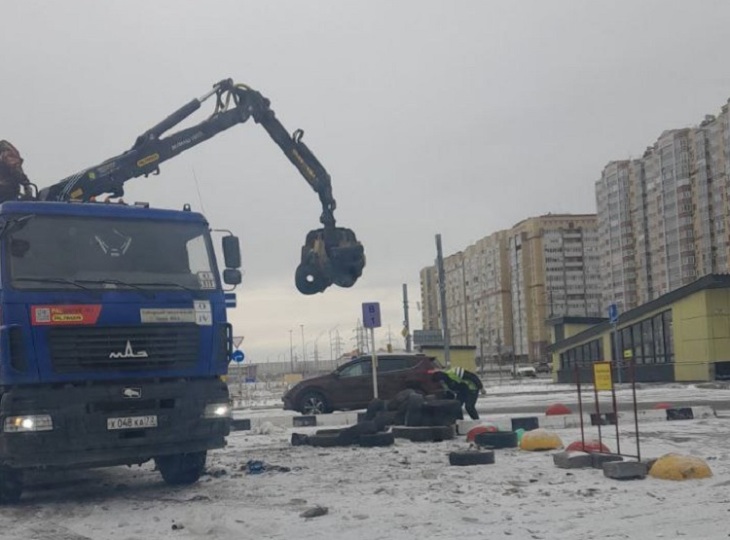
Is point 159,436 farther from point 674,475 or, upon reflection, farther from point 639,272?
point 639,272

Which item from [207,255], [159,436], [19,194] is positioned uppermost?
[19,194]

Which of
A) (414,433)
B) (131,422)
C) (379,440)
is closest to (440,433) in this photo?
(414,433)

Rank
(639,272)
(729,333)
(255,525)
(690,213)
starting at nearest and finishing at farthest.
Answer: (255,525) → (729,333) → (690,213) → (639,272)

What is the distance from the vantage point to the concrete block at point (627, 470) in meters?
9.29

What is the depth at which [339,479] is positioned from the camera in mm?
10453

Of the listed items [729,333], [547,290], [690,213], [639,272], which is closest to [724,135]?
[690,213]

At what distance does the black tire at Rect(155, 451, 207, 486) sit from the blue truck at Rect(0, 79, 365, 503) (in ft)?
0.05

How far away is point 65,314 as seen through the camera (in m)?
9.18

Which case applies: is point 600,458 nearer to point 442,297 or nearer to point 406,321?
point 442,297

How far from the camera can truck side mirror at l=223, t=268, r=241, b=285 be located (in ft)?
35.9

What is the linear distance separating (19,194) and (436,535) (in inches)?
302

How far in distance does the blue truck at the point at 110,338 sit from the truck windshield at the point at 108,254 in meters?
0.01

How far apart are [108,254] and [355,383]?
43.4 feet

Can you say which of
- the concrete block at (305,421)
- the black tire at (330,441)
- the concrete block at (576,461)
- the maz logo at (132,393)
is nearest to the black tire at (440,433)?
the black tire at (330,441)
